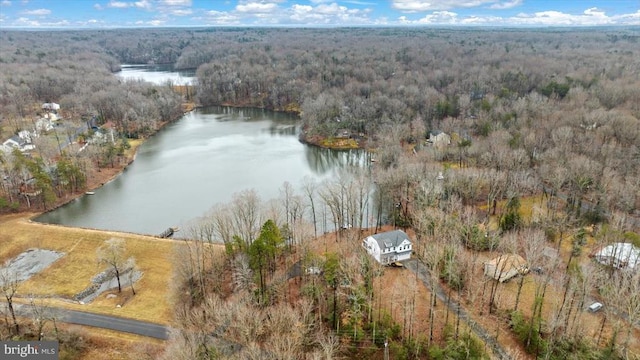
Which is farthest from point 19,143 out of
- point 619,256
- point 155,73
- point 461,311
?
point 155,73

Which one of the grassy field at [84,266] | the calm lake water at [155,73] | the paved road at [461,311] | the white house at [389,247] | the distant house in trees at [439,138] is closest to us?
the paved road at [461,311]

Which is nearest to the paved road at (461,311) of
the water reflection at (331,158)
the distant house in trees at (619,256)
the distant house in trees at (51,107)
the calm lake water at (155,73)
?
the distant house in trees at (619,256)

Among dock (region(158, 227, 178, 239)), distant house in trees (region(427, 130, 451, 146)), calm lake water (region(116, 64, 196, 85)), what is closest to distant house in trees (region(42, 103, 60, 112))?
calm lake water (region(116, 64, 196, 85))

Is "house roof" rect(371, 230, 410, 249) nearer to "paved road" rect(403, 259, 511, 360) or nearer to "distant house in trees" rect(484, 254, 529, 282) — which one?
"paved road" rect(403, 259, 511, 360)

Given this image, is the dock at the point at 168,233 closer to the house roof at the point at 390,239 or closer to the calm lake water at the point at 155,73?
the house roof at the point at 390,239

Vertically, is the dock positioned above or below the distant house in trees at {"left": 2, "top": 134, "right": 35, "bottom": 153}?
below

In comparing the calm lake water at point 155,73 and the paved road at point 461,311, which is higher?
the calm lake water at point 155,73

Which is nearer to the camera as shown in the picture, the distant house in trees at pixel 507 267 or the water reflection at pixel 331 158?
the distant house in trees at pixel 507 267
